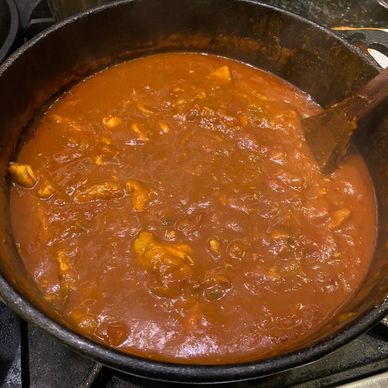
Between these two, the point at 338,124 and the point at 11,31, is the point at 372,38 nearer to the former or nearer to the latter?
the point at 338,124

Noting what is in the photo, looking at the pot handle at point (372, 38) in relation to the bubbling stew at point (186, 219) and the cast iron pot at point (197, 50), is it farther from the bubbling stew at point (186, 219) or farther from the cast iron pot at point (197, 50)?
the bubbling stew at point (186, 219)

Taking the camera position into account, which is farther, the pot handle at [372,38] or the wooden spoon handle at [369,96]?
the pot handle at [372,38]

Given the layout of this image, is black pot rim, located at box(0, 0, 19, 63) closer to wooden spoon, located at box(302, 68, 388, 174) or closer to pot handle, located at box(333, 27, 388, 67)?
wooden spoon, located at box(302, 68, 388, 174)

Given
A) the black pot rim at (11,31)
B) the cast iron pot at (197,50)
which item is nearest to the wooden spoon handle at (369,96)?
the cast iron pot at (197,50)

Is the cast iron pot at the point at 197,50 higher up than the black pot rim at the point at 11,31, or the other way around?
the cast iron pot at the point at 197,50

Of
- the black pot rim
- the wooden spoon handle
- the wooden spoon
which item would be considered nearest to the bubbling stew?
the wooden spoon

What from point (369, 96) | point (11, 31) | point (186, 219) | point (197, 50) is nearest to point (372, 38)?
point (369, 96)

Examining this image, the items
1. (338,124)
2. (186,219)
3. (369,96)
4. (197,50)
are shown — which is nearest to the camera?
(186,219)

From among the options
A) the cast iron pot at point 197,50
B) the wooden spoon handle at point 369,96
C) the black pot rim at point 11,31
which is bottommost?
the black pot rim at point 11,31
